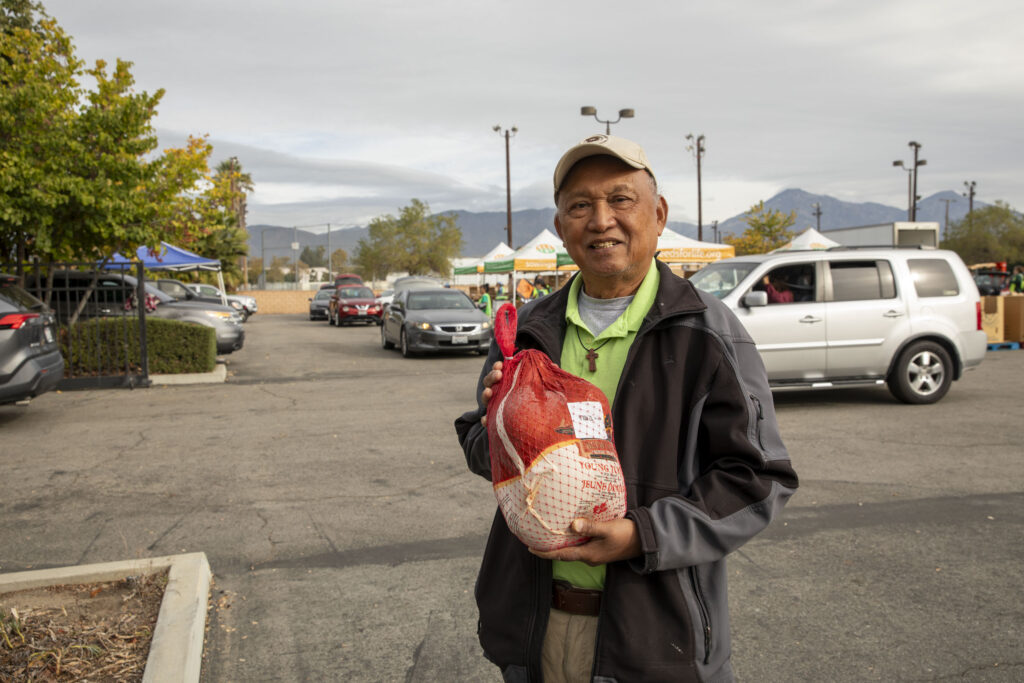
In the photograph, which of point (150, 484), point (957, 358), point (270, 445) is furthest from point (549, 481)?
point (957, 358)

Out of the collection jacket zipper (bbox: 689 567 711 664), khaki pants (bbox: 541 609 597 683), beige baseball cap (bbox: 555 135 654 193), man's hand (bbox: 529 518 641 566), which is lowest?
khaki pants (bbox: 541 609 597 683)

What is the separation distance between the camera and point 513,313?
1982 millimetres

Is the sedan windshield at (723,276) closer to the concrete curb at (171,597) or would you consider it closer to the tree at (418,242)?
the concrete curb at (171,597)

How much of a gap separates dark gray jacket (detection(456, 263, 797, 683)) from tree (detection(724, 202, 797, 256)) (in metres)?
41.5

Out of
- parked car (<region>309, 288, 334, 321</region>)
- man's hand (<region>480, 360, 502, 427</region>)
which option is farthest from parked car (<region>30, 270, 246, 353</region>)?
parked car (<region>309, 288, 334, 321</region>)

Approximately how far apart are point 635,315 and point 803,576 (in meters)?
3.07

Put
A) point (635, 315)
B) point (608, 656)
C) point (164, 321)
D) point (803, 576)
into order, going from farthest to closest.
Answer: point (164, 321) → point (803, 576) → point (635, 315) → point (608, 656)

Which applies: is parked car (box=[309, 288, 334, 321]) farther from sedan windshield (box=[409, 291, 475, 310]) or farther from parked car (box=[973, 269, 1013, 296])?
parked car (box=[973, 269, 1013, 296])

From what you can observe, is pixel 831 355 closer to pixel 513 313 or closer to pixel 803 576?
pixel 803 576

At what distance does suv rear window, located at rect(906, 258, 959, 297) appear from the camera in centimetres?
954

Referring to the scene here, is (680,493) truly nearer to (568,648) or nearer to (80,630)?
(568,648)

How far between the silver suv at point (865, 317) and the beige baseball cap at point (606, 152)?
25.1ft

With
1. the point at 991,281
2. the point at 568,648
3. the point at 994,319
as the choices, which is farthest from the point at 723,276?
the point at 991,281

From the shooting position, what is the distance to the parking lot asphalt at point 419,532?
138 inches
